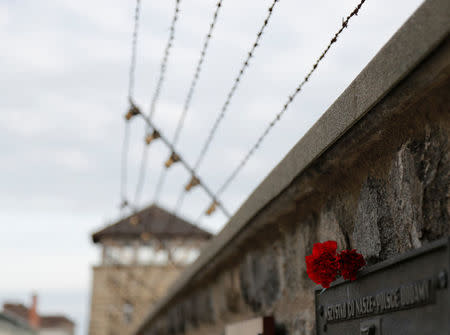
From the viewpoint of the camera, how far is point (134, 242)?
113ft

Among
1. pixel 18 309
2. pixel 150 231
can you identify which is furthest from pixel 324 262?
pixel 18 309

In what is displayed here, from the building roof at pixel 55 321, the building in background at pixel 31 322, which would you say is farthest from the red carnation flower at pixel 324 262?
the building roof at pixel 55 321

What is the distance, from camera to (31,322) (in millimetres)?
48406

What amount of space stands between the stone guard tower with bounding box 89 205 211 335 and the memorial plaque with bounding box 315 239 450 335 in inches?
1224

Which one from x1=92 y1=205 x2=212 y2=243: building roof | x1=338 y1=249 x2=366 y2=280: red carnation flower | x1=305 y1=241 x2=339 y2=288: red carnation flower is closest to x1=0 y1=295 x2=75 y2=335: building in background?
x1=92 y1=205 x2=212 y2=243: building roof

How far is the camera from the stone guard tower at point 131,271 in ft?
112

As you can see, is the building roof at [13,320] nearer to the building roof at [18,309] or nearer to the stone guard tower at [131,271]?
the stone guard tower at [131,271]

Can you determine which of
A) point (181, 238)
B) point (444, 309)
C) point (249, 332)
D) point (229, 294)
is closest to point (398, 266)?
point (444, 309)

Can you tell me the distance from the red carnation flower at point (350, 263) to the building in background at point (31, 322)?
2711cm

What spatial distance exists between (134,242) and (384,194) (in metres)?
32.7

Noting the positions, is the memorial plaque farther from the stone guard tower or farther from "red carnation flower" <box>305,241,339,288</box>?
the stone guard tower

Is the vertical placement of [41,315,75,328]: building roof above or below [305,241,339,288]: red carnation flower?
above

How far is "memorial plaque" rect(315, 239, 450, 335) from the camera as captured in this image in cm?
185

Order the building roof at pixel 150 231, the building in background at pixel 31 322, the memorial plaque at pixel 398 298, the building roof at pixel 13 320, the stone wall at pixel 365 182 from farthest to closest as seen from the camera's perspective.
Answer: the building roof at pixel 150 231 < the building in background at pixel 31 322 < the building roof at pixel 13 320 < the stone wall at pixel 365 182 < the memorial plaque at pixel 398 298
